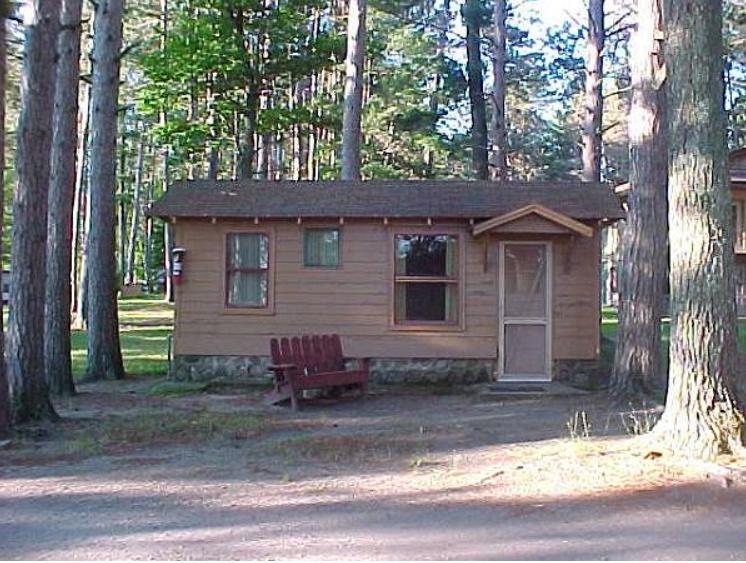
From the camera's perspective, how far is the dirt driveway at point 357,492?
5441mm

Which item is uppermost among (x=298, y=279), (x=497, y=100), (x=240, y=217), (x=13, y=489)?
(x=497, y=100)

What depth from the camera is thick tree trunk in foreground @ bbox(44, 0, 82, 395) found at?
13.7 metres

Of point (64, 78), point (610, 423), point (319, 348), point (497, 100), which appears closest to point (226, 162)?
point (497, 100)

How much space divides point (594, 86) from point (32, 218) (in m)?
19.9

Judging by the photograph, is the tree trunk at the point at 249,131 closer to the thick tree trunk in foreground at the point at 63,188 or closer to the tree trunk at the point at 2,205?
the thick tree trunk in foreground at the point at 63,188

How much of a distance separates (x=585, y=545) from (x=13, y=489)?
4.32 meters

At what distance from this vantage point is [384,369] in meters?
14.3

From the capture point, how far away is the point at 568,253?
14125mm

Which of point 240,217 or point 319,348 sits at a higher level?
point 240,217

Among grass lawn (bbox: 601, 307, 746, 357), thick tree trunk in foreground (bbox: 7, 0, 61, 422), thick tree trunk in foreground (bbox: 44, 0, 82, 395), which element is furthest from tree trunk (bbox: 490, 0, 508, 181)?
thick tree trunk in foreground (bbox: 7, 0, 61, 422)

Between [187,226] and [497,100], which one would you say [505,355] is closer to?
[187,226]

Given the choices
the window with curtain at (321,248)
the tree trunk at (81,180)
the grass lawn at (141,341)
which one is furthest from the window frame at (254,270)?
the tree trunk at (81,180)

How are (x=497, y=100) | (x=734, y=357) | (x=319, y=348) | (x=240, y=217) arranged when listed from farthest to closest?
1. (x=497, y=100)
2. (x=240, y=217)
3. (x=319, y=348)
4. (x=734, y=357)

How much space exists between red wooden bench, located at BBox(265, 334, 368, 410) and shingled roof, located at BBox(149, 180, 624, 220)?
7.17 ft
